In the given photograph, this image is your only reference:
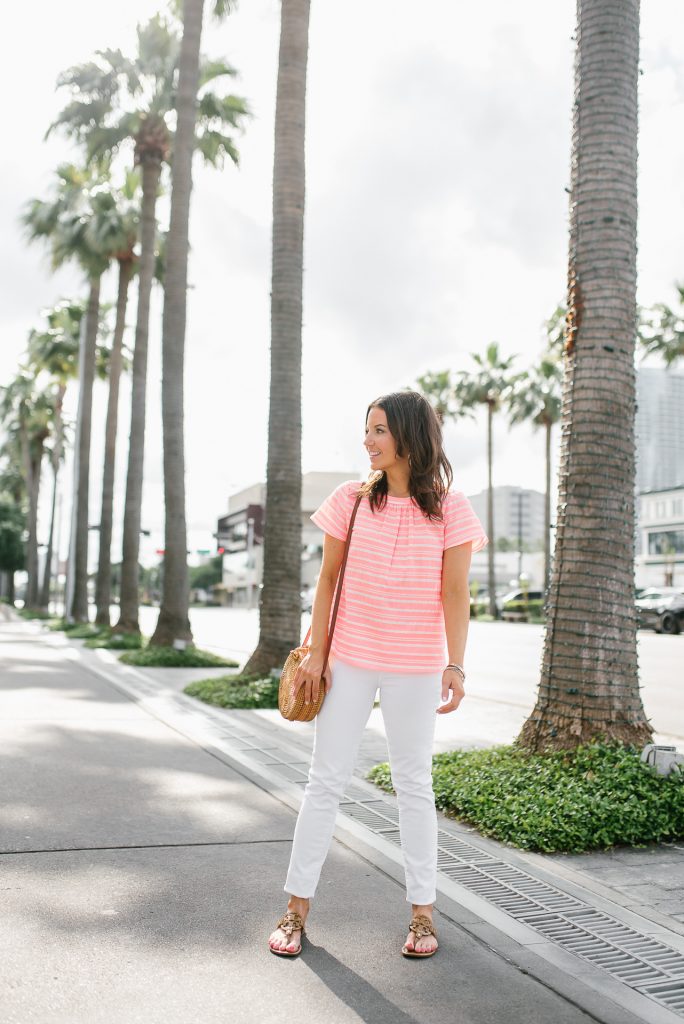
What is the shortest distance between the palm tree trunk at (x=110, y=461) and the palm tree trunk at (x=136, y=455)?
161 inches

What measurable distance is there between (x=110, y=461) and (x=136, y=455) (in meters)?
5.70

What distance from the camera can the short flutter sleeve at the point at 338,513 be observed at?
395cm

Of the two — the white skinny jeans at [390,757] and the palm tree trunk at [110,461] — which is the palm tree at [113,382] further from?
the white skinny jeans at [390,757]

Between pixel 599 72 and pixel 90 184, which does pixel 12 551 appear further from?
pixel 599 72

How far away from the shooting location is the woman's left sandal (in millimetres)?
3818

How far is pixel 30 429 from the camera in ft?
185

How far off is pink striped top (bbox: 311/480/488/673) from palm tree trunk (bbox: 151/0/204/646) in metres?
14.8

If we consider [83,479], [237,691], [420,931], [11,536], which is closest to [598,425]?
[420,931]

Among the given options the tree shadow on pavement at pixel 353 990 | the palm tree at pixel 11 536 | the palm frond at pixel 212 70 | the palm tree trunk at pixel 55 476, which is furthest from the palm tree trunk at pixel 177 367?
the palm tree at pixel 11 536

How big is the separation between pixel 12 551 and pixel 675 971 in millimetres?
68567

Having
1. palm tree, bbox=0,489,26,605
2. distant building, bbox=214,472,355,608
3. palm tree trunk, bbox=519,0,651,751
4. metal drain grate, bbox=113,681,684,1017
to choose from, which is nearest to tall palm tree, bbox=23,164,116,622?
palm tree trunk, bbox=519,0,651,751

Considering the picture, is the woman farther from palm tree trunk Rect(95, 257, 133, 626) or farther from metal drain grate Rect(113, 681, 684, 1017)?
palm tree trunk Rect(95, 257, 133, 626)

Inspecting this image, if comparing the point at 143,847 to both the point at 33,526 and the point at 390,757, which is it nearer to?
the point at 390,757

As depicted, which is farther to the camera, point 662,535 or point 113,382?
point 662,535
